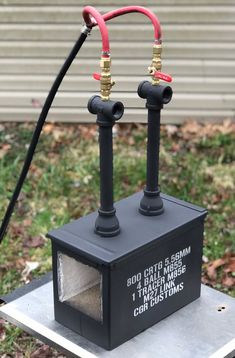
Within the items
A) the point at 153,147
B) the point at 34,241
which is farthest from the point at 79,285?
the point at 34,241

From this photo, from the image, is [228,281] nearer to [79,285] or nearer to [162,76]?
[79,285]

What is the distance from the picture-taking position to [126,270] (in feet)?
11.9

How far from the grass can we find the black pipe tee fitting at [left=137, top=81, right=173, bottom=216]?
4.94ft

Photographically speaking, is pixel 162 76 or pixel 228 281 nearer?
pixel 162 76

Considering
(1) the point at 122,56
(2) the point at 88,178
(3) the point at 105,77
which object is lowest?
(2) the point at 88,178

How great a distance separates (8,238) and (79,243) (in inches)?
84.5

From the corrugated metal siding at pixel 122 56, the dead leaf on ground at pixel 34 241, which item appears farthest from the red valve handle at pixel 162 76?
the corrugated metal siding at pixel 122 56

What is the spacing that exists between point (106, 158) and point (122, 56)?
3.72 m

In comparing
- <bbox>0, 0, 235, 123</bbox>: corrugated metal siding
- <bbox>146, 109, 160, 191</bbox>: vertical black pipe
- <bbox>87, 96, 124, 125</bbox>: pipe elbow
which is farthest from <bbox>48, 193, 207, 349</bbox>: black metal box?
<bbox>0, 0, 235, 123</bbox>: corrugated metal siding

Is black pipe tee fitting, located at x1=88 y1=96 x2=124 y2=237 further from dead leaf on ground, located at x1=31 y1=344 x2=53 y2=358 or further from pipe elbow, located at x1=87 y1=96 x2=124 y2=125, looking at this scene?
dead leaf on ground, located at x1=31 y1=344 x2=53 y2=358

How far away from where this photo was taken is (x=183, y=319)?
157 inches

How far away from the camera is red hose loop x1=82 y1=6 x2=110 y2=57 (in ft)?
11.3

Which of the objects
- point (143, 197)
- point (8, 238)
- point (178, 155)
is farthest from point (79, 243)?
point (178, 155)

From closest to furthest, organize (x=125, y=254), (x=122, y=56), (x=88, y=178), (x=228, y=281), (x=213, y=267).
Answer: (x=125, y=254) → (x=228, y=281) → (x=213, y=267) → (x=88, y=178) → (x=122, y=56)
